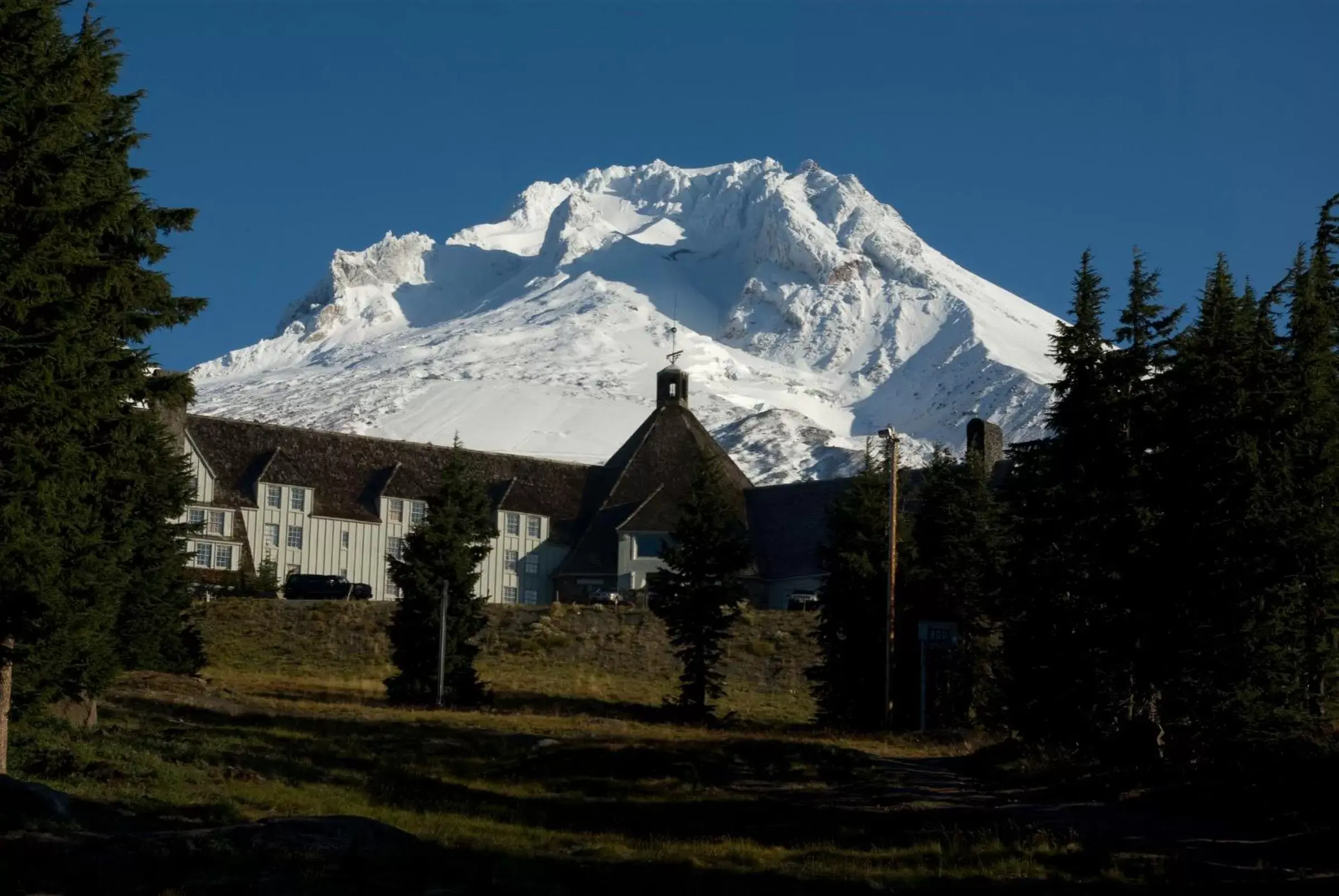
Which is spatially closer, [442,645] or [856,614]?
[442,645]

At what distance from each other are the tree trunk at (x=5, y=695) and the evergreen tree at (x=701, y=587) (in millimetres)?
28390

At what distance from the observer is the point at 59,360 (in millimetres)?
25938

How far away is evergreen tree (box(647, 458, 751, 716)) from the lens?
53562 millimetres

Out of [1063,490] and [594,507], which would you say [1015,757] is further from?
[594,507]

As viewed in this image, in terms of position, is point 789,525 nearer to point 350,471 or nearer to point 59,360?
point 350,471

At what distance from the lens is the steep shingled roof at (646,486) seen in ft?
304

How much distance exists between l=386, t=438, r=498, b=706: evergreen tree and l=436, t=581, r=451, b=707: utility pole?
107mm

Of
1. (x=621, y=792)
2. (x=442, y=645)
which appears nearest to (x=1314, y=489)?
(x=621, y=792)

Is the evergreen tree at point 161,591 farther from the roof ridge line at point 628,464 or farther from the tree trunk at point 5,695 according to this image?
the roof ridge line at point 628,464

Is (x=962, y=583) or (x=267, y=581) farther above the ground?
(x=962, y=583)

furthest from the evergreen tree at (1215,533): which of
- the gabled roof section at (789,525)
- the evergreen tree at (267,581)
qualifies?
the evergreen tree at (267,581)

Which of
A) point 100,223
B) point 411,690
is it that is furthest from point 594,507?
point 100,223

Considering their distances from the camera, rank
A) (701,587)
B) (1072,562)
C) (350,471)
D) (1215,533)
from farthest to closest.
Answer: (350,471) → (701,587) → (1072,562) → (1215,533)

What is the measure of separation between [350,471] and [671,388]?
22.4 meters
